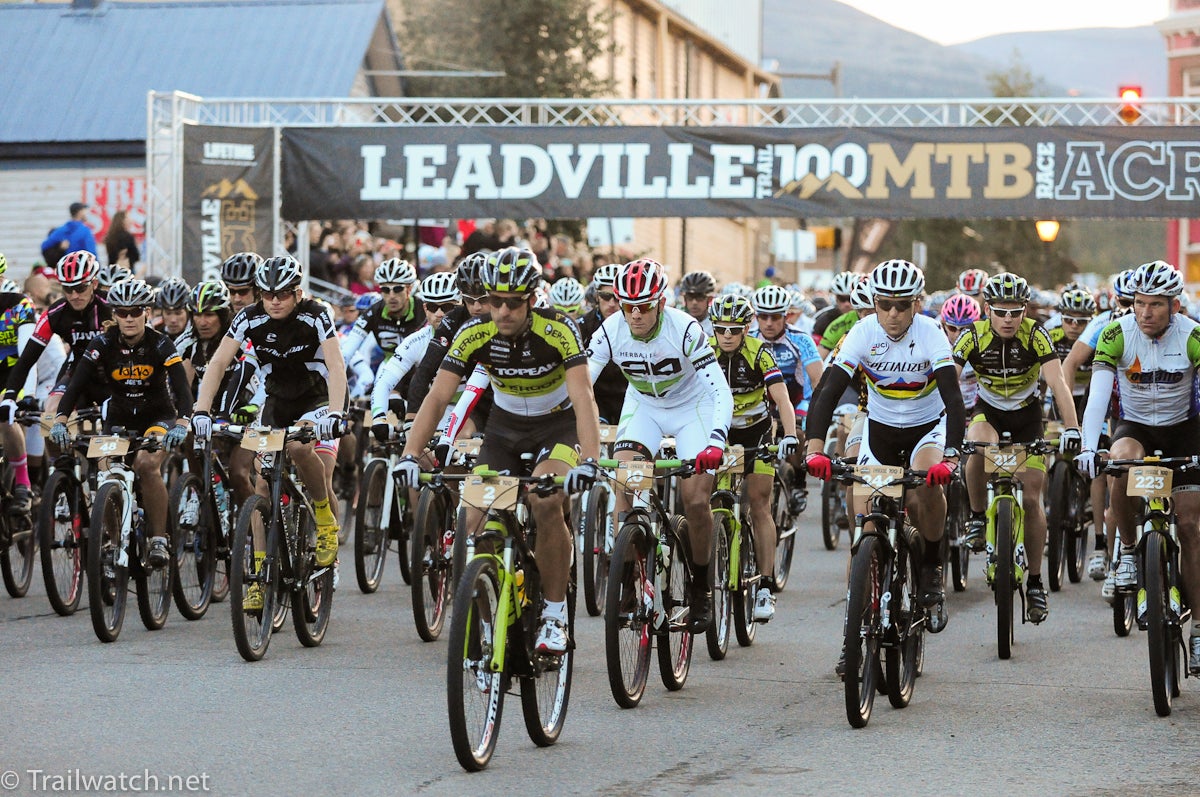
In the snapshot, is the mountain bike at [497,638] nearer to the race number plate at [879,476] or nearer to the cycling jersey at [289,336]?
the race number plate at [879,476]

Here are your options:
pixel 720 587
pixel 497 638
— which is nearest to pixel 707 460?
pixel 720 587

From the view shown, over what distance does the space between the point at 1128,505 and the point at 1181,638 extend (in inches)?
36.4

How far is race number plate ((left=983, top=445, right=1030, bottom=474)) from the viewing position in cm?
1070

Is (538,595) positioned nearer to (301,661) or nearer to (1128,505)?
(301,661)

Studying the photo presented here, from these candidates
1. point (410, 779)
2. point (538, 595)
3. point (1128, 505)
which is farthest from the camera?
point (1128, 505)

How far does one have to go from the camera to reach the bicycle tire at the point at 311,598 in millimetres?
10203

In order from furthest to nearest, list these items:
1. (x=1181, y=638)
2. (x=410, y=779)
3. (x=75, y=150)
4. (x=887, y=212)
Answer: (x=75, y=150), (x=887, y=212), (x=1181, y=638), (x=410, y=779)

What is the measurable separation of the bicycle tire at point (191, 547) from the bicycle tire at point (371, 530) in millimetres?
1093

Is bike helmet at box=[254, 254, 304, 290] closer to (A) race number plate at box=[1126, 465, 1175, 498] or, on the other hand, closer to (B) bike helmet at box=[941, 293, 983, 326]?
(B) bike helmet at box=[941, 293, 983, 326]

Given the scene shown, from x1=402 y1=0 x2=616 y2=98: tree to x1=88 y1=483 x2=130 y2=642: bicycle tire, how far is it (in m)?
30.4

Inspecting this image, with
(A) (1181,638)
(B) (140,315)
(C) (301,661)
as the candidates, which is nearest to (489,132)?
(B) (140,315)

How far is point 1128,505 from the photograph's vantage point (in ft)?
31.0

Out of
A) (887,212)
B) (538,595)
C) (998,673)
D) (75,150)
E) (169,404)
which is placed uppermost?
(75,150)

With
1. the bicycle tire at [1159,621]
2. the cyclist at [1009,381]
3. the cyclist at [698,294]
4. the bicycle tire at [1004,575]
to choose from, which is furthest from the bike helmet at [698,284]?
the bicycle tire at [1159,621]
